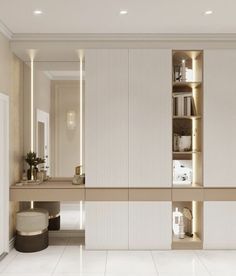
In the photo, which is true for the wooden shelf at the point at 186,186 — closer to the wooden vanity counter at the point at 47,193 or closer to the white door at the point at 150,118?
the white door at the point at 150,118

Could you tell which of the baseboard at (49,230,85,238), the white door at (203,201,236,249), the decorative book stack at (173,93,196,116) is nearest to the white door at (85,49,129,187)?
the decorative book stack at (173,93,196,116)

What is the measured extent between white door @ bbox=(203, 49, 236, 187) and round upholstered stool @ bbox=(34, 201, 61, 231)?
6.87 ft

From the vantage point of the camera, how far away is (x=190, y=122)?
4730mm

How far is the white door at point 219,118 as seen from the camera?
14.1 feet

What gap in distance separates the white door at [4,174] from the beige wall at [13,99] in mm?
149

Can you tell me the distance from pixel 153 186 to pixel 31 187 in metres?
1.58

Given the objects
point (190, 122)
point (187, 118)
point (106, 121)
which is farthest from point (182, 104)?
point (106, 121)

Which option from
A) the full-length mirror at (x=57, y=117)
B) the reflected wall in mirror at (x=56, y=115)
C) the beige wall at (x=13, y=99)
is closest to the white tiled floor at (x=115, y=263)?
the beige wall at (x=13, y=99)

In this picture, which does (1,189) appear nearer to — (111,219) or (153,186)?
(111,219)
